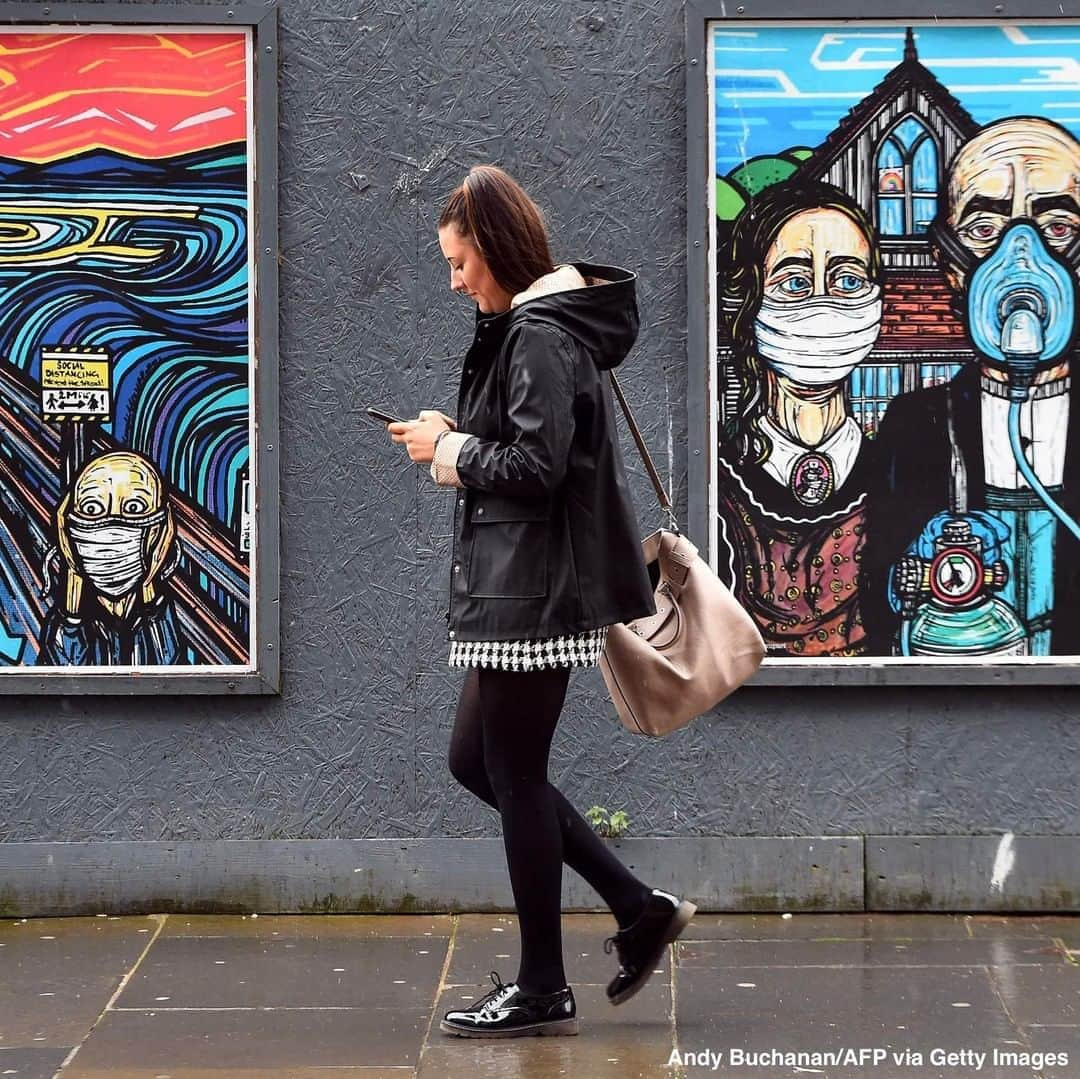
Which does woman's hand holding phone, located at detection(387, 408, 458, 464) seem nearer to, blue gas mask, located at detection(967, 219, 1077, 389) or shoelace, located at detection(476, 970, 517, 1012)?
shoelace, located at detection(476, 970, 517, 1012)

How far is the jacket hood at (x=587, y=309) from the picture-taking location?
3867 millimetres

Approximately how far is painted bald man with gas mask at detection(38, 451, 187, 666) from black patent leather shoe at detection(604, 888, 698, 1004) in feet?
5.60

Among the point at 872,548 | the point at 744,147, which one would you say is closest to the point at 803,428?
the point at 872,548

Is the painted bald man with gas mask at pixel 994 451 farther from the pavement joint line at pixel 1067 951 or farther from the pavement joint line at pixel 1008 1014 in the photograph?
the pavement joint line at pixel 1008 1014

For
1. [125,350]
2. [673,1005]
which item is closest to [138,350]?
[125,350]

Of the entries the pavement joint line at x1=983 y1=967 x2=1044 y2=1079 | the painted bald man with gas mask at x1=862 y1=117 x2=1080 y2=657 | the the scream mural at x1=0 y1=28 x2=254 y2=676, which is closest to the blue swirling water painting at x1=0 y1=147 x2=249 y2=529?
the the scream mural at x1=0 y1=28 x2=254 y2=676

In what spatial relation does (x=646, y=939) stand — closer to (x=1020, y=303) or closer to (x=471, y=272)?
(x=471, y=272)

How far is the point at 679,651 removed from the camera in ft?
13.3

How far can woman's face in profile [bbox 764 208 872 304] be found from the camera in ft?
16.7

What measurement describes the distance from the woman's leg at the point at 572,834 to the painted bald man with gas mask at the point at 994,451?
1.38 m

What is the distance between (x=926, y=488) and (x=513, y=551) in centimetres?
175

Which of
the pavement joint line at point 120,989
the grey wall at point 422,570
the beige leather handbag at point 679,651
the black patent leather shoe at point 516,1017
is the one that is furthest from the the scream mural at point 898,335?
the pavement joint line at point 120,989

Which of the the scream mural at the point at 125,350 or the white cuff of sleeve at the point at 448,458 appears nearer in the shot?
the white cuff of sleeve at the point at 448,458

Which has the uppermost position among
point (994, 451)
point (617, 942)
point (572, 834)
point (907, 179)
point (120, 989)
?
point (907, 179)
